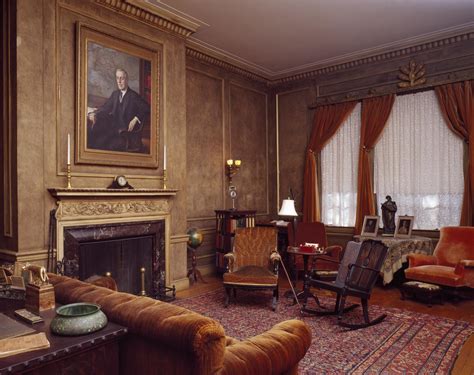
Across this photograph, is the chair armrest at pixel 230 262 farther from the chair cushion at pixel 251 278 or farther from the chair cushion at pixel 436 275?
the chair cushion at pixel 436 275

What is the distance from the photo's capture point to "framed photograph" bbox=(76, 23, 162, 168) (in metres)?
3.88

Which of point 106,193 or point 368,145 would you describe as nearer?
point 106,193

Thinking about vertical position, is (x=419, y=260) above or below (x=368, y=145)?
below

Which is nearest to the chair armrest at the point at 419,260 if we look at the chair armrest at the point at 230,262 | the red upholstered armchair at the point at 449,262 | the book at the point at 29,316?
the red upholstered armchair at the point at 449,262

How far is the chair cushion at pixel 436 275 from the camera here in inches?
163

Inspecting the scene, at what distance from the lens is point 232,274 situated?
4180 mm

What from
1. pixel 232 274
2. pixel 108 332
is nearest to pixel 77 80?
pixel 232 274

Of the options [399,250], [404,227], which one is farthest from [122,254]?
[404,227]

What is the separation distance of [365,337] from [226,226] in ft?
8.99

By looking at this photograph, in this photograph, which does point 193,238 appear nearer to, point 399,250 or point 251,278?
point 251,278

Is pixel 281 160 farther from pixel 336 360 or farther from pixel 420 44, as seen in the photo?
pixel 336 360

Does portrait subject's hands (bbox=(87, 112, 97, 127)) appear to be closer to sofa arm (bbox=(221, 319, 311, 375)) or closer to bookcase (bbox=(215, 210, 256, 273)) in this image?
bookcase (bbox=(215, 210, 256, 273))

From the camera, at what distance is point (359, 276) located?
372 centimetres

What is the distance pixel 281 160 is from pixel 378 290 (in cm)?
288
